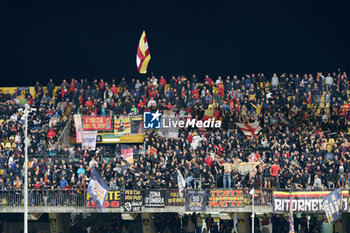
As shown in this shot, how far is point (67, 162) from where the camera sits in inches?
1768

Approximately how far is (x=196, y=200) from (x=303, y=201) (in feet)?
18.8

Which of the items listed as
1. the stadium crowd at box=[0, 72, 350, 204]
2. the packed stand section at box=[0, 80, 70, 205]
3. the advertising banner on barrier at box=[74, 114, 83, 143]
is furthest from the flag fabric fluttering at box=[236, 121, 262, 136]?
the packed stand section at box=[0, 80, 70, 205]

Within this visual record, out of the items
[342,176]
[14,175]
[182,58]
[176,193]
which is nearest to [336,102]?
[342,176]

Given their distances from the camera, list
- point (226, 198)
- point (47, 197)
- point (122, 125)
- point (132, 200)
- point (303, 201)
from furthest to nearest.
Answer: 1. point (122, 125)
2. point (47, 197)
3. point (132, 200)
4. point (226, 198)
5. point (303, 201)

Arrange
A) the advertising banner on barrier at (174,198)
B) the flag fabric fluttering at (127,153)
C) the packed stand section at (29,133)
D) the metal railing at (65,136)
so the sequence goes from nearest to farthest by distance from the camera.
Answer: the advertising banner on barrier at (174,198), the packed stand section at (29,133), the flag fabric fluttering at (127,153), the metal railing at (65,136)

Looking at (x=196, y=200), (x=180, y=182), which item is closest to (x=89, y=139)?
(x=180, y=182)

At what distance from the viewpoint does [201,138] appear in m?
46.6

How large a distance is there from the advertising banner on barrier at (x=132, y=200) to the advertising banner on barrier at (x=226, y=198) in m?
3.91

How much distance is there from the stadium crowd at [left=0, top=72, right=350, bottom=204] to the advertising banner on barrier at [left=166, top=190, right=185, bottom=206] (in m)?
0.47

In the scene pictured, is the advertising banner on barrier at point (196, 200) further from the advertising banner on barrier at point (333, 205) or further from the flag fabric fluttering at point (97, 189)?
the advertising banner on barrier at point (333, 205)

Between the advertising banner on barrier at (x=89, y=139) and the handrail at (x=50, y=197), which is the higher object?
the advertising banner on barrier at (x=89, y=139)

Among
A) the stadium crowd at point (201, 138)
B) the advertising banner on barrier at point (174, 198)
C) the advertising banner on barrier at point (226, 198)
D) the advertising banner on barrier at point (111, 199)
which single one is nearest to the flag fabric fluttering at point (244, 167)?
the stadium crowd at point (201, 138)

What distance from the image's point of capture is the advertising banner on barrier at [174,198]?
42062 mm

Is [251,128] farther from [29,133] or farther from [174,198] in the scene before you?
[29,133]
